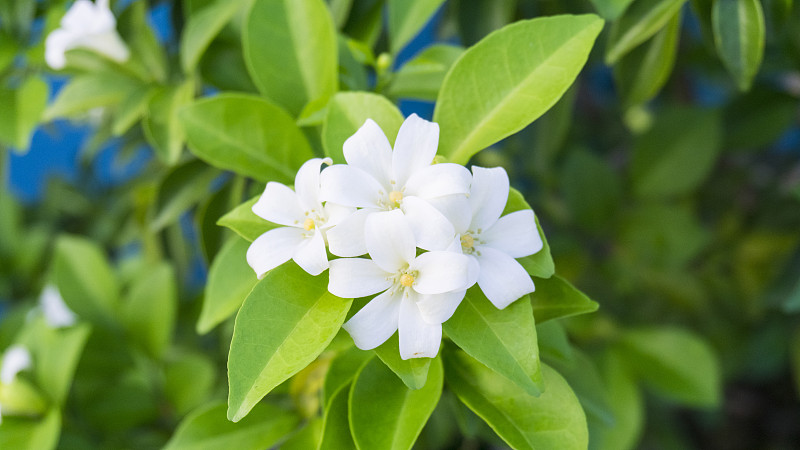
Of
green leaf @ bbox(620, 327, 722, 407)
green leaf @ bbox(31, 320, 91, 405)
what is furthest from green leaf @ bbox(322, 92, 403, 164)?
green leaf @ bbox(620, 327, 722, 407)

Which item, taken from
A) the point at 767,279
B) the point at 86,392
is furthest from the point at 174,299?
the point at 767,279

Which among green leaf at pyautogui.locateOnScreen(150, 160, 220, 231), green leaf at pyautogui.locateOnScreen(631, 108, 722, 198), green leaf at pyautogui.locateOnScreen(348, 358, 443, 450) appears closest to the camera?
green leaf at pyautogui.locateOnScreen(348, 358, 443, 450)

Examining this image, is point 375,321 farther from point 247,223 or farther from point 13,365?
point 13,365

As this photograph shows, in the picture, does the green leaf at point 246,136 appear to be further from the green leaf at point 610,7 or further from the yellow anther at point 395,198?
the green leaf at point 610,7

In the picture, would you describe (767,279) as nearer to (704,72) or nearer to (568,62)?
(704,72)

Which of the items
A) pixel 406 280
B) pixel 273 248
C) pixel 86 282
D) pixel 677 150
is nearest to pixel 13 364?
pixel 86 282

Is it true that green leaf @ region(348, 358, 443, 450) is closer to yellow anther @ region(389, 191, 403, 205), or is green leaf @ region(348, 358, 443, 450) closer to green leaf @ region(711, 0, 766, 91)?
yellow anther @ region(389, 191, 403, 205)

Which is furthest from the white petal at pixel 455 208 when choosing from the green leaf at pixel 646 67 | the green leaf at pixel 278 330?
the green leaf at pixel 646 67
